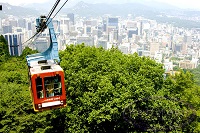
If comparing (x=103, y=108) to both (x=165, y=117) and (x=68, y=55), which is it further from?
(x=68, y=55)

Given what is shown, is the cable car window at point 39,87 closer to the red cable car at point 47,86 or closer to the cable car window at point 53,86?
the red cable car at point 47,86

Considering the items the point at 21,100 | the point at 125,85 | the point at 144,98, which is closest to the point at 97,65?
the point at 125,85

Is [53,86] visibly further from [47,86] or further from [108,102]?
[108,102]

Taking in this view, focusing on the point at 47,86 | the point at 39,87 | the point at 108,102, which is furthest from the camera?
the point at 108,102

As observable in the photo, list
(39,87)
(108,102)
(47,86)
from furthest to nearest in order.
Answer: (108,102)
(47,86)
(39,87)

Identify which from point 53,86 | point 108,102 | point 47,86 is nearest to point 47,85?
point 47,86

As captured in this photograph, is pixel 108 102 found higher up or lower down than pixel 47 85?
lower down

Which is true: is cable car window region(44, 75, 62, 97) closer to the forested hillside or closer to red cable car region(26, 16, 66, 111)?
red cable car region(26, 16, 66, 111)
